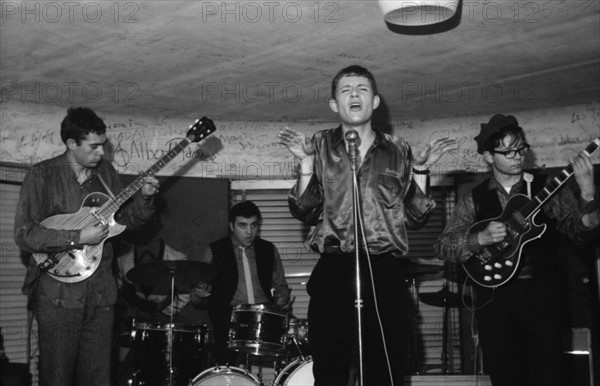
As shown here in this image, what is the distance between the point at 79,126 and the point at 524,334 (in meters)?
3.45

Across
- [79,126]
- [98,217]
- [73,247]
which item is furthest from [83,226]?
[79,126]

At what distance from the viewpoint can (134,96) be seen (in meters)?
7.41

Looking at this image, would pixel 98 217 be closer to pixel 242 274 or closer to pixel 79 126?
pixel 79 126

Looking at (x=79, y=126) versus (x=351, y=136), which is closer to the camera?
(x=351, y=136)

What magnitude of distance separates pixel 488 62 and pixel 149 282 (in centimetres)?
353

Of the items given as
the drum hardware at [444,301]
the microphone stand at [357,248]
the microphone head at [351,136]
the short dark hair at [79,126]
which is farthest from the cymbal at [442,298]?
the microphone head at [351,136]

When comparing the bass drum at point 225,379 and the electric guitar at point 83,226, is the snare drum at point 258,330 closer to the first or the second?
the bass drum at point 225,379

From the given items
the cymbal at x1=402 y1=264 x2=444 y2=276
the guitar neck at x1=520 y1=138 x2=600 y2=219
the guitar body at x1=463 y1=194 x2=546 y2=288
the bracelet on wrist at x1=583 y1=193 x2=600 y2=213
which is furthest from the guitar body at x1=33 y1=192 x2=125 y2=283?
the bracelet on wrist at x1=583 y1=193 x2=600 y2=213

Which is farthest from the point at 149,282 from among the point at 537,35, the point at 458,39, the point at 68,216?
the point at 537,35

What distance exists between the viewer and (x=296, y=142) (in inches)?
141

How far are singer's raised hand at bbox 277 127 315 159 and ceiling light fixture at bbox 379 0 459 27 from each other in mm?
1372

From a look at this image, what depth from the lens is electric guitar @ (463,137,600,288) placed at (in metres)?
4.54

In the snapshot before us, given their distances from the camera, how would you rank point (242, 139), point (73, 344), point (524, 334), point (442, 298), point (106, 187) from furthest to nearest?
point (242, 139), point (442, 298), point (106, 187), point (73, 344), point (524, 334)

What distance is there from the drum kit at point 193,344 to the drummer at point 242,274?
29.5 inches
